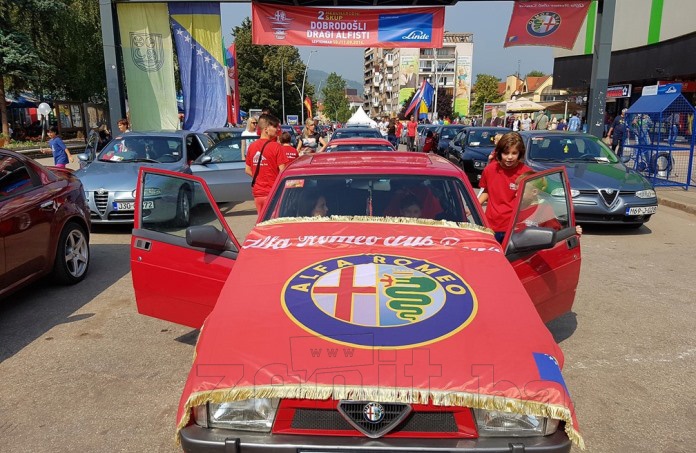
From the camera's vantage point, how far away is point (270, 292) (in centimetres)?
271

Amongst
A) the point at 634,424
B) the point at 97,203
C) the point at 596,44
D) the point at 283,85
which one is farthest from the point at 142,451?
the point at 283,85

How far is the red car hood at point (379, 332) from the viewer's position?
212 cm

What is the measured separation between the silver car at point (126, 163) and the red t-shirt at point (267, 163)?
2735 millimetres

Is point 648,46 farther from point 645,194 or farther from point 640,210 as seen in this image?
point 640,210

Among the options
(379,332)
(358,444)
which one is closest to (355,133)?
(379,332)

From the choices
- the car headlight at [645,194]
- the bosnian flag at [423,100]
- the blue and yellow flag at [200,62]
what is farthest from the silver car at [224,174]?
the bosnian flag at [423,100]

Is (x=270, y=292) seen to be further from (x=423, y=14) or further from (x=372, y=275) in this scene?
(x=423, y=14)

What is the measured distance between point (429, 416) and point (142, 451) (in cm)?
180

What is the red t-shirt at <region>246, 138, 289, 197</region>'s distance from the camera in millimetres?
6781

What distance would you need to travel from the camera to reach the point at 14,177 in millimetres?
5367

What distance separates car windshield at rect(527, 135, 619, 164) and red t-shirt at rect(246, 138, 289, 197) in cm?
546

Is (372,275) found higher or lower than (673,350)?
higher

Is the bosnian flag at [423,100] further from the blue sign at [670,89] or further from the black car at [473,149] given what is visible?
the blue sign at [670,89]

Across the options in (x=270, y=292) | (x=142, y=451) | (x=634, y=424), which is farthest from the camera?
(x=634, y=424)
